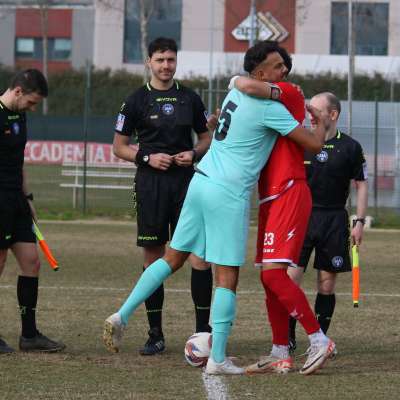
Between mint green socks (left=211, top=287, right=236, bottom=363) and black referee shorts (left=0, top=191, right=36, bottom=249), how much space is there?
1640 mm

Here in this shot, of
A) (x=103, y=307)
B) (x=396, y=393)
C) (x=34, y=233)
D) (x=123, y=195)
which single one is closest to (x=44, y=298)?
(x=103, y=307)

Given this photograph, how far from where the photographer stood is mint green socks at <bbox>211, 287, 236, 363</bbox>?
7051 mm

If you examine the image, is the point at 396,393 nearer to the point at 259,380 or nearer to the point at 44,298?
the point at 259,380

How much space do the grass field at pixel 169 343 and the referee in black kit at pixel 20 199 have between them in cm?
23

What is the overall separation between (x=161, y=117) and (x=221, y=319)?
1739mm

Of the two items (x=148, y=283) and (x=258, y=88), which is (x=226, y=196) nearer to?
(x=258, y=88)

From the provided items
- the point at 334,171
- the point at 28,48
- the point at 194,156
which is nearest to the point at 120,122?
the point at 194,156

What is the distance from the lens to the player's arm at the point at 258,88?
6875 mm

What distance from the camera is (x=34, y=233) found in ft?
26.6

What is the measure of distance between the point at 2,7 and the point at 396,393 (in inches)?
2301

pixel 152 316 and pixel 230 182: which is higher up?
pixel 230 182

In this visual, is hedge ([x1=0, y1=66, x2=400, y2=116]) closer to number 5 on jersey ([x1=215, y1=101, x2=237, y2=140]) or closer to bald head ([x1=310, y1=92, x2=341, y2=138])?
bald head ([x1=310, y1=92, x2=341, y2=138])

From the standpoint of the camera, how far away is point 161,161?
801 centimetres

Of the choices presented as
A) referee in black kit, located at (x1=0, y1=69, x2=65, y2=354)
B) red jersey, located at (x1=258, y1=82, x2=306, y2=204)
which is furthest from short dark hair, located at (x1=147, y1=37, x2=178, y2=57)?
red jersey, located at (x1=258, y1=82, x2=306, y2=204)
